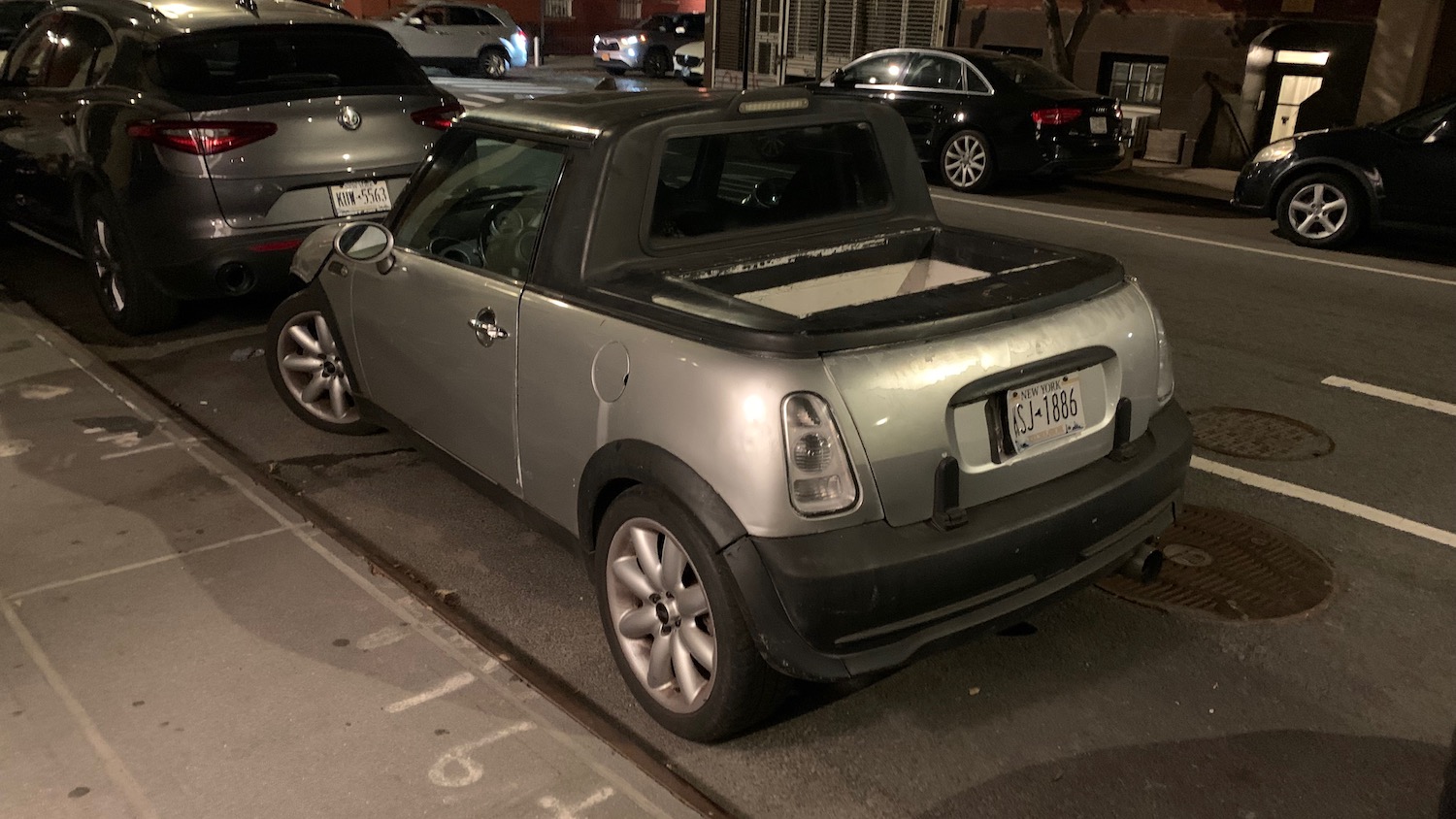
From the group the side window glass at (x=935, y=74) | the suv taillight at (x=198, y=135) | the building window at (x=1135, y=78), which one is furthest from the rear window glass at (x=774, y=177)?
the building window at (x=1135, y=78)

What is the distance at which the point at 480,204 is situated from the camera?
→ 4266 millimetres

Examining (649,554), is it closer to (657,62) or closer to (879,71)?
(879,71)

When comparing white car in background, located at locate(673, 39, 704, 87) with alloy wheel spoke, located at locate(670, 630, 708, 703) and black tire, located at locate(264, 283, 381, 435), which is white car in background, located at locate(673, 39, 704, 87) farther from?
alloy wheel spoke, located at locate(670, 630, 708, 703)

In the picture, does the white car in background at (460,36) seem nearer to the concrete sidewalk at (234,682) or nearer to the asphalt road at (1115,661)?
the asphalt road at (1115,661)

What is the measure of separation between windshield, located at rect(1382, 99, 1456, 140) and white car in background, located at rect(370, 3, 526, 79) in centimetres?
2141

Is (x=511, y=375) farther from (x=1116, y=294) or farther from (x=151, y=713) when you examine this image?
(x=1116, y=294)

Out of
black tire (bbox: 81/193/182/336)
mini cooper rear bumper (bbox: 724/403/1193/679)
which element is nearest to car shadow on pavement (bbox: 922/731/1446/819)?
mini cooper rear bumper (bbox: 724/403/1193/679)

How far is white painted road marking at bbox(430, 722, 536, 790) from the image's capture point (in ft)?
10.0

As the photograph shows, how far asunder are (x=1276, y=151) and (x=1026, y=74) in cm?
344

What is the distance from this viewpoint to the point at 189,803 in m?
2.95

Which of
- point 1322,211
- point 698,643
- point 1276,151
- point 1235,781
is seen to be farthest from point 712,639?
point 1276,151

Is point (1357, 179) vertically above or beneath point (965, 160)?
above

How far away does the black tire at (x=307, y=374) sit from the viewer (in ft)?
17.0

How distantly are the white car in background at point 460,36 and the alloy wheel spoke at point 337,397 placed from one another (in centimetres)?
2331
